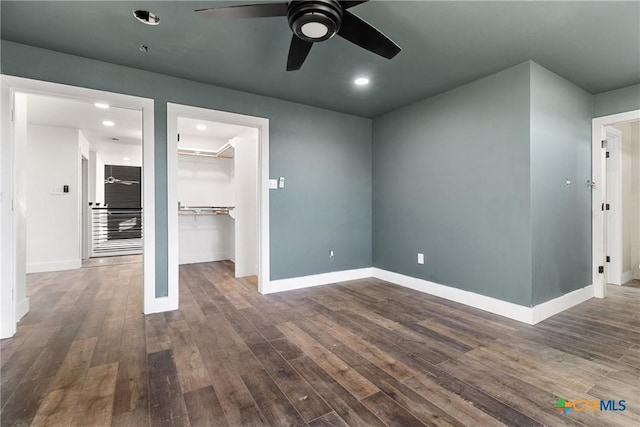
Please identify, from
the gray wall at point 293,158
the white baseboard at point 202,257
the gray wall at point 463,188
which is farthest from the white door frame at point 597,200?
the white baseboard at point 202,257

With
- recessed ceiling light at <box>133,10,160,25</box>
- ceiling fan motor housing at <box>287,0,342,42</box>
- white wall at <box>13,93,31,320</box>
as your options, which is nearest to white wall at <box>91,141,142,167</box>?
white wall at <box>13,93,31,320</box>

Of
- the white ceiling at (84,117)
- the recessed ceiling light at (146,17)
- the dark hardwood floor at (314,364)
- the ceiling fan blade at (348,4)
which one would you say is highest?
the white ceiling at (84,117)

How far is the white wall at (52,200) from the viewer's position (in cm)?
497

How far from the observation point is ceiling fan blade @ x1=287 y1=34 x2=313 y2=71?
6.58ft

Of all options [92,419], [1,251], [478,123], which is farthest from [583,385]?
[1,251]

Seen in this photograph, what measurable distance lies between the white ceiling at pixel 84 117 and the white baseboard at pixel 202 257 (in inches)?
101

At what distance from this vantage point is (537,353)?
2191 mm

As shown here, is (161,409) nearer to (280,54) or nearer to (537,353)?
(537,353)

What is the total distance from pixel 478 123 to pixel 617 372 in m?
2.40

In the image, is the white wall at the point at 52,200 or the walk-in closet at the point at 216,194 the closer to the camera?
the walk-in closet at the point at 216,194

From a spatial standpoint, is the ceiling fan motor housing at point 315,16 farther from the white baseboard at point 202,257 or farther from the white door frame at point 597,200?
the white baseboard at point 202,257

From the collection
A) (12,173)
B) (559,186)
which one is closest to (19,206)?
(12,173)

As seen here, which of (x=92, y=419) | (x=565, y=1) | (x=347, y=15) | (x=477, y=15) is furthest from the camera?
(x=477, y=15)

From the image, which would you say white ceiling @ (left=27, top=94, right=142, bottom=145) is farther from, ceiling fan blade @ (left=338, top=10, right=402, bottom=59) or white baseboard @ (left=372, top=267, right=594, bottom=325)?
white baseboard @ (left=372, top=267, right=594, bottom=325)
